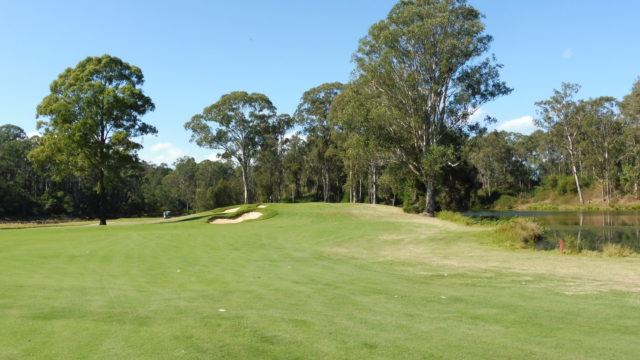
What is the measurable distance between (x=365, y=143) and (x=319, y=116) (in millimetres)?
29263

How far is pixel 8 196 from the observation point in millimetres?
72062

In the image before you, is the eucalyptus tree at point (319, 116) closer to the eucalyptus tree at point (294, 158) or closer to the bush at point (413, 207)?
the eucalyptus tree at point (294, 158)

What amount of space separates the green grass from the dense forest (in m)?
22.0

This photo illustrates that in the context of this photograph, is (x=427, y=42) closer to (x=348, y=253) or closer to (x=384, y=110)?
(x=384, y=110)

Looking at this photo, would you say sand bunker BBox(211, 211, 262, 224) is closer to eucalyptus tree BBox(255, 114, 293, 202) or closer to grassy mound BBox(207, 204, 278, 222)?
grassy mound BBox(207, 204, 278, 222)

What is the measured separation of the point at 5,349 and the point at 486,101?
1489 inches

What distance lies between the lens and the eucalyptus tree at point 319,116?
214 ft

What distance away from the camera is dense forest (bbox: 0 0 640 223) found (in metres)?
36.4

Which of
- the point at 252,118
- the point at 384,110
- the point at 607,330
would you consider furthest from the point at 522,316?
the point at 252,118

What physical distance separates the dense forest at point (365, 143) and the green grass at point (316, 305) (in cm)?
2204

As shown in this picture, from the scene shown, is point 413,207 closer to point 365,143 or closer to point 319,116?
point 365,143

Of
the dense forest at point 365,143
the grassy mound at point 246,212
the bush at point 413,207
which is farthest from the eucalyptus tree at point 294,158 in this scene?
the grassy mound at point 246,212

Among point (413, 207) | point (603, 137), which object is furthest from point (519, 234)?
point (603, 137)

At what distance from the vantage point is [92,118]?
124ft
